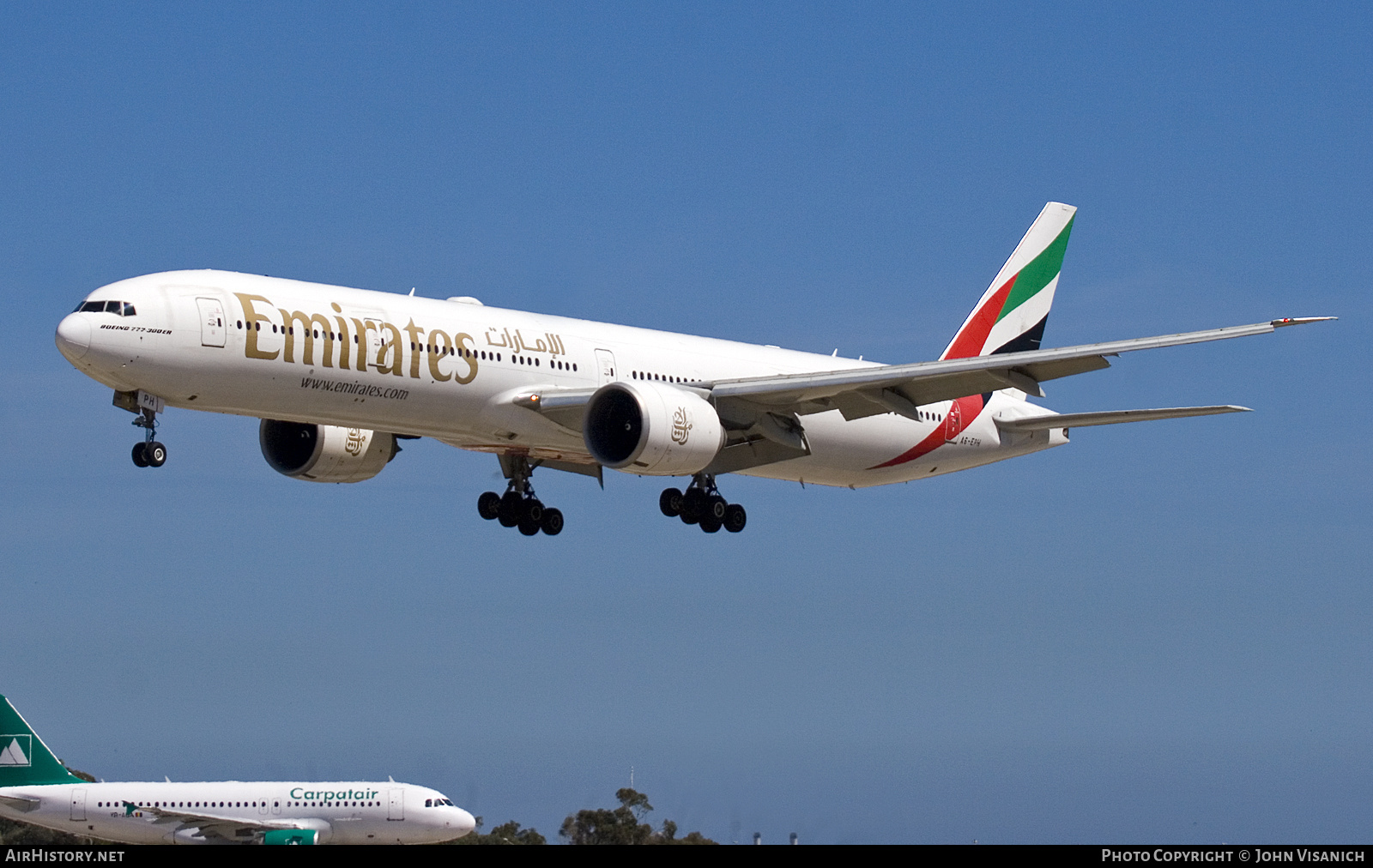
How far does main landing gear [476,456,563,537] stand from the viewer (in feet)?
131

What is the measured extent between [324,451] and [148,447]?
737 cm

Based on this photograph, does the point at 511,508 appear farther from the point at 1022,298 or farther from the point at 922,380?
the point at 1022,298

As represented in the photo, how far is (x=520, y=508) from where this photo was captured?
39.9 m

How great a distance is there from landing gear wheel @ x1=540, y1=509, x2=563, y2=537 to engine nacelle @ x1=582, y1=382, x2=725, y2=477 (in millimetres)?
5621

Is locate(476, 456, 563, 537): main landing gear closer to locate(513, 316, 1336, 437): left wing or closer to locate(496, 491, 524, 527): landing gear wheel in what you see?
locate(496, 491, 524, 527): landing gear wheel

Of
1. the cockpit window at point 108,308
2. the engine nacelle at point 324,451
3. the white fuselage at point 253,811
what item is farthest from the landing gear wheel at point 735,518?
the white fuselage at point 253,811

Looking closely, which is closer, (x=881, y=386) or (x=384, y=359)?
(x=384, y=359)

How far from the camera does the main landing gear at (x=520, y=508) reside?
3991cm

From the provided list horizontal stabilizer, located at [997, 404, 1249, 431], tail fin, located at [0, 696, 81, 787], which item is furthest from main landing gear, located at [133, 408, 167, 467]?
tail fin, located at [0, 696, 81, 787]

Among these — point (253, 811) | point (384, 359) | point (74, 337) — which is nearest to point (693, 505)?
point (384, 359)

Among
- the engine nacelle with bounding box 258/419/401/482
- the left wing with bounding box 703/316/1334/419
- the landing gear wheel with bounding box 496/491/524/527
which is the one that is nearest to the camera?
the left wing with bounding box 703/316/1334/419

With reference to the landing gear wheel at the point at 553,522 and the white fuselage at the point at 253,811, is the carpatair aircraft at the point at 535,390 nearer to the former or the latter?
the landing gear wheel at the point at 553,522

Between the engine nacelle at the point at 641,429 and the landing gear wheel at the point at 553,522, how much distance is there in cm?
562
